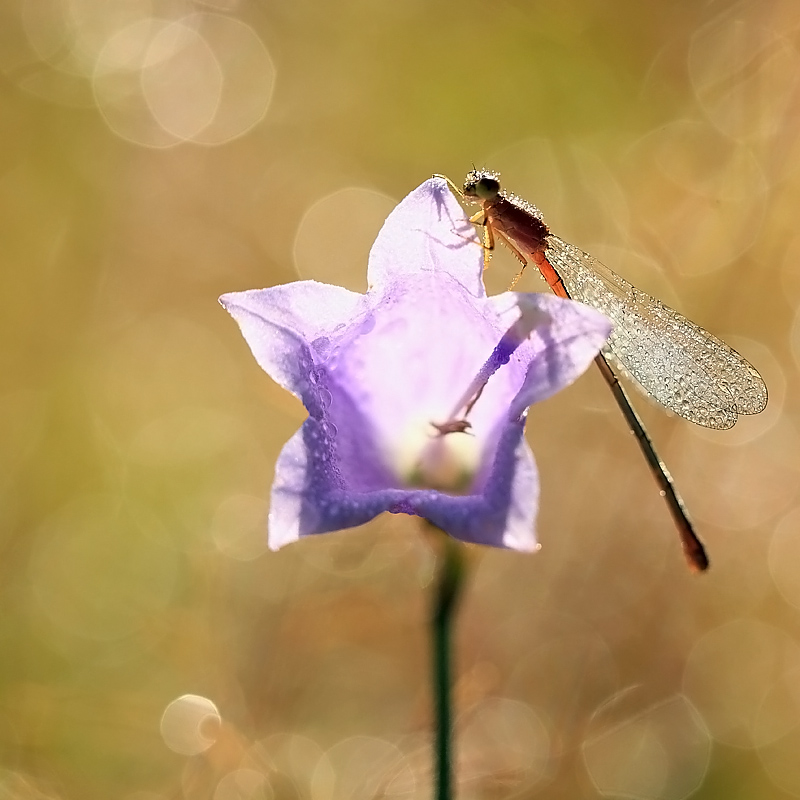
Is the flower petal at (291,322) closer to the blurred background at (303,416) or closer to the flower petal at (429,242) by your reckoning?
the flower petal at (429,242)

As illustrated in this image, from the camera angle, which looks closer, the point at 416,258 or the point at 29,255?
the point at 416,258

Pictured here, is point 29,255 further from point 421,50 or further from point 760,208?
point 760,208

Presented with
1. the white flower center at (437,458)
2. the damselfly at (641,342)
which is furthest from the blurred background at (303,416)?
the damselfly at (641,342)

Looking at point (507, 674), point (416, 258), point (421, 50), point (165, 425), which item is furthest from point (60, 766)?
point (421, 50)

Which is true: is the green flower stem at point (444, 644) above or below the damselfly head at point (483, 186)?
below

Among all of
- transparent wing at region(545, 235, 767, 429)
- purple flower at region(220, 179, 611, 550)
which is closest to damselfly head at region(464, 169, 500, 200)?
transparent wing at region(545, 235, 767, 429)

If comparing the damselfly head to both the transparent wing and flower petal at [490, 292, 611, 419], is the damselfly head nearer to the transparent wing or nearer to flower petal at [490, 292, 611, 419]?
the transparent wing

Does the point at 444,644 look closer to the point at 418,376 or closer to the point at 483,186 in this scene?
the point at 418,376
